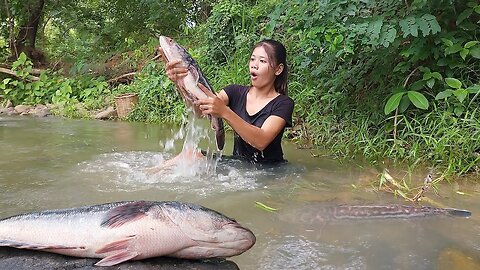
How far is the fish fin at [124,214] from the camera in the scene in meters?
1.61

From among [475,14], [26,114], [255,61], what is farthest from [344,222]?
[26,114]

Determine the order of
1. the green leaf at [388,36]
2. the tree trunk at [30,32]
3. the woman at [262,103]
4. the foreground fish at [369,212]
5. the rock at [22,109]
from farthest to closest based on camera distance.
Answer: the tree trunk at [30,32]
the rock at [22,109]
the green leaf at [388,36]
the woman at [262,103]
the foreground fish at [369,212]

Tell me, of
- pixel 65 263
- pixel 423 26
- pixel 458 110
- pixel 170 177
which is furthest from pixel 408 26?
pixel 65 263

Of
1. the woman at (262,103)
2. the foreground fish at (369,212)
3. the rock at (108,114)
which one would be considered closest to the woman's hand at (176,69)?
the woman at (262,103)

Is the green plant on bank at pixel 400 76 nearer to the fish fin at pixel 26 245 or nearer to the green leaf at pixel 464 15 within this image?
the green leaf at pixel 464 15

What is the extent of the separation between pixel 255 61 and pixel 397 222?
5.65 ft

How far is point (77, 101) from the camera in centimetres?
Answer: 1006

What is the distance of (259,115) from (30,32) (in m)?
11.5

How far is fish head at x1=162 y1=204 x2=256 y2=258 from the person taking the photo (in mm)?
1652

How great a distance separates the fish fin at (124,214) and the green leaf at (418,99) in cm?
331

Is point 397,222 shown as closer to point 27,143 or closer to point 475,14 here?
point 475,14

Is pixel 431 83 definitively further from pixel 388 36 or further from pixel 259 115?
pixel 259 115

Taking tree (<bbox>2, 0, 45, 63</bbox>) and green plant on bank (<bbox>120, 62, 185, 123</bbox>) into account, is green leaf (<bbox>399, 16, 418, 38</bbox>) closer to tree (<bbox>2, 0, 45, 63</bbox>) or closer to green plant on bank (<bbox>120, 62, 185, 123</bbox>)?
green plant on bank (<bbox>120, 62, 185, 123</bbox>)

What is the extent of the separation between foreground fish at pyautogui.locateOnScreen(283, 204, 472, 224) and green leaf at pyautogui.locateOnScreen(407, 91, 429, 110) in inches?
64.7
